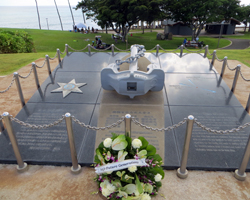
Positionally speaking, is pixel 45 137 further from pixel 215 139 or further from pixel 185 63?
pixel 185 63

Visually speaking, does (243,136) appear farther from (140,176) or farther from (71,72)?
(71,72)

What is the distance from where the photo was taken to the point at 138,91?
196 inches

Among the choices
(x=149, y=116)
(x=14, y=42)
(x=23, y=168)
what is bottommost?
(x=23, y=168)

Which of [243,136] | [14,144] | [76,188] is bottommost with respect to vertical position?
[76,188]

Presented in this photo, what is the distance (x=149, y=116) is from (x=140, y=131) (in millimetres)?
558

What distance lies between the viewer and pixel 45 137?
13.6ft

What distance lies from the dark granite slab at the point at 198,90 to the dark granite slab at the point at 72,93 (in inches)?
88.5

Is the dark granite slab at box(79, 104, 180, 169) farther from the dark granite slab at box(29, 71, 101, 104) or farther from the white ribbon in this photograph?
the white ribbon

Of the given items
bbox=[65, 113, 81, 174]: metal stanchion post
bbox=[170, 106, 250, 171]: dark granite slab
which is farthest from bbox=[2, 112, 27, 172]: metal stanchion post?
bbox=[170, 106, 250, 171]: dark granite slab

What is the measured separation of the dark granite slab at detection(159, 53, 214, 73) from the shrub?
10047 millimetres

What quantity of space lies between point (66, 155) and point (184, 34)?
3581 cm

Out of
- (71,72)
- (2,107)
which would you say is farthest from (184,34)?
(2,107)

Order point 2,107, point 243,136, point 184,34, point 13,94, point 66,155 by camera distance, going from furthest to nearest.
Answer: point 184,34, point 13,94, point 2,107, point 243,136, point 66,155

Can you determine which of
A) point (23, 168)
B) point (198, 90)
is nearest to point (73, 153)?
point (23, 168)
